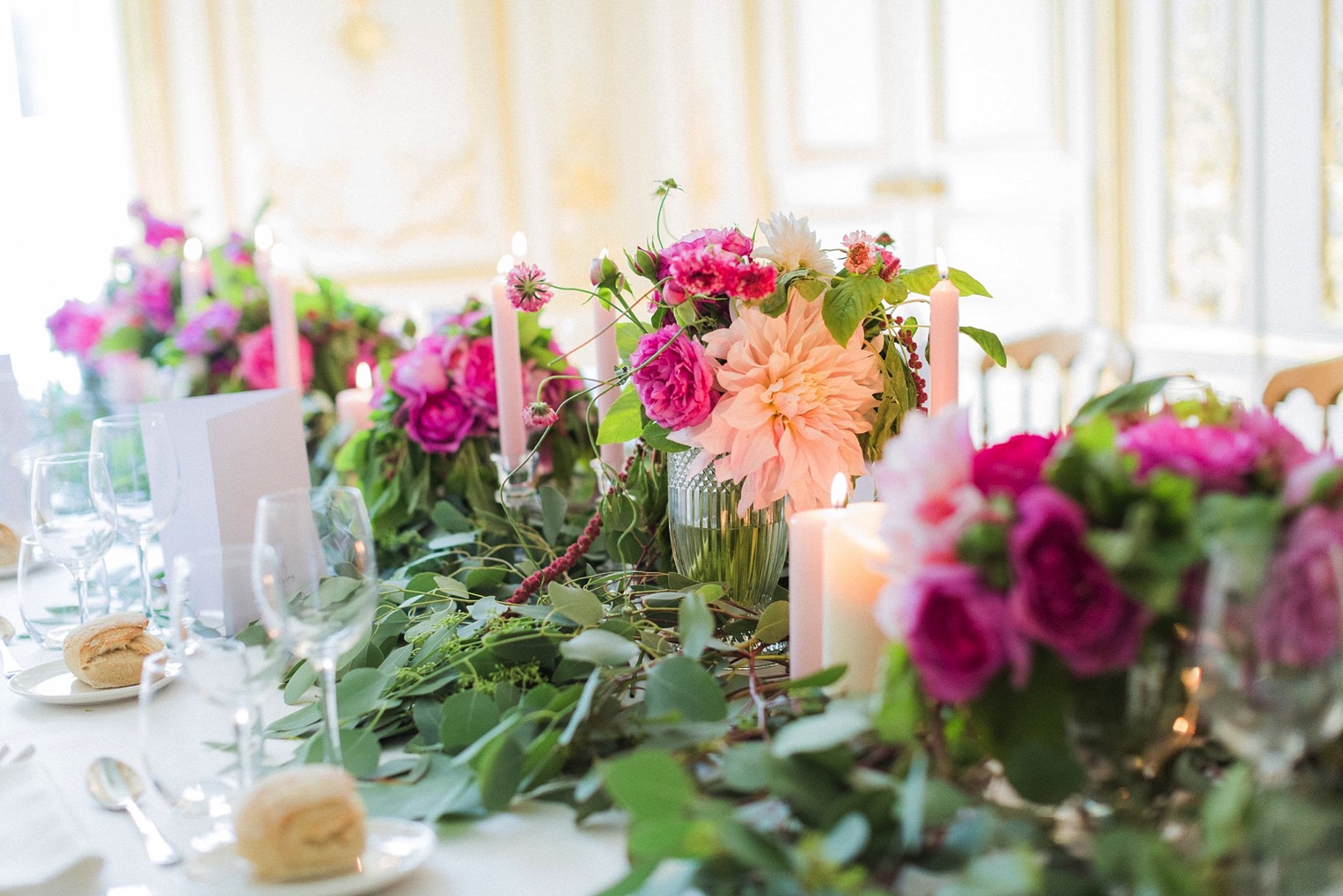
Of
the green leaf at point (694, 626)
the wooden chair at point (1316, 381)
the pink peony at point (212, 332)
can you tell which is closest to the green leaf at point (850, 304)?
the green leaf at point (694, 626)

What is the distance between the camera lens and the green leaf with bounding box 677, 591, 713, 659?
32.9 inches

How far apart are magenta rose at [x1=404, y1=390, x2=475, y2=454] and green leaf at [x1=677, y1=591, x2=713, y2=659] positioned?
0.67m

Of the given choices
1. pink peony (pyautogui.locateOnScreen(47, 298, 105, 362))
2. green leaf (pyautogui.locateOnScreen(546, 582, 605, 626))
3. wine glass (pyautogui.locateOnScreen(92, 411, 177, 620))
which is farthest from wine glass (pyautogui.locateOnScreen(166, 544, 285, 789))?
pink peony (pyautogui.locateOnScreen(47, 298, 105, 362))

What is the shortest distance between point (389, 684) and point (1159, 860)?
575 millimetres

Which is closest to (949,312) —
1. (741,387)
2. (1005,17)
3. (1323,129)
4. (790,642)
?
(741,387)

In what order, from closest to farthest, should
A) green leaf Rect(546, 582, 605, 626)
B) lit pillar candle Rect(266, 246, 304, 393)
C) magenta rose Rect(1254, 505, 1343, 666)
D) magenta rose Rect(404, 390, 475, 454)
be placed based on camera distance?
magenta rose Rect(1254, 505, 1343, 666), green leaf Rect(546, 582, 605, 626), magenta rose Rect(404, 390, 475, 454), lit pillar candle Rect(266, 246, 304, 393)

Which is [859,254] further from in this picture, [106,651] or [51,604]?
[51,604]

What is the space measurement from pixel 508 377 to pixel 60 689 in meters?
0.54

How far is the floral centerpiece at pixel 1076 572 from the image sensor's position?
0.61m

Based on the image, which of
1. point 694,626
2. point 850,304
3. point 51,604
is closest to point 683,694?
point 694,626

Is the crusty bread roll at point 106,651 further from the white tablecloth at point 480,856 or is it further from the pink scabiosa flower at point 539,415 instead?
the pink scabiosa flower at point 539,415

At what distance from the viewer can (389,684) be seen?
3.12 feet

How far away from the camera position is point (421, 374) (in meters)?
1.48

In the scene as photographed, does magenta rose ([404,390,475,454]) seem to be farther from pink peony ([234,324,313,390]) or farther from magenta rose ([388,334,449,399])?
pink peony ([234,324,313,390])
